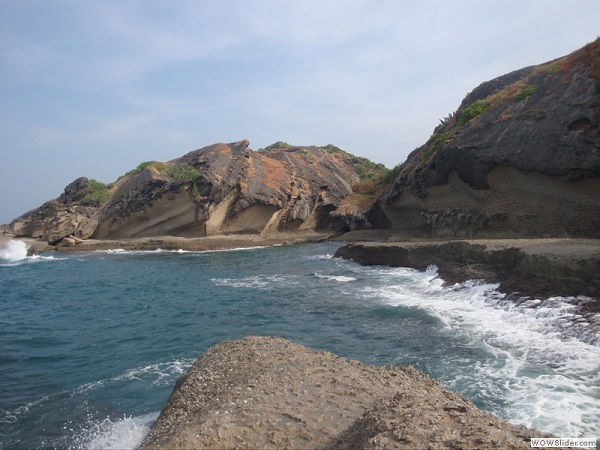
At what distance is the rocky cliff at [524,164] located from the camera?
17.7 meters

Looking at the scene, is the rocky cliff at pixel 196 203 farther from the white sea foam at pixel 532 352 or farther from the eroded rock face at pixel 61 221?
the white sea foam at pixel 532 352

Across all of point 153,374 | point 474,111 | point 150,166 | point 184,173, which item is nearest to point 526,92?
point 474,111

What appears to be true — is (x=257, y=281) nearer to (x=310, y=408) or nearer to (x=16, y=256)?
(x=310, y=408)

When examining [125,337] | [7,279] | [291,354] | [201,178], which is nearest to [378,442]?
[291,354]

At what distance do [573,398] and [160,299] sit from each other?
45.3 feet

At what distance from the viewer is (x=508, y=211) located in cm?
2128

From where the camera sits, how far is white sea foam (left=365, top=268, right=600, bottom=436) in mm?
6688

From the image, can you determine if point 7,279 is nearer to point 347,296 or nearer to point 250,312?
point 250,312

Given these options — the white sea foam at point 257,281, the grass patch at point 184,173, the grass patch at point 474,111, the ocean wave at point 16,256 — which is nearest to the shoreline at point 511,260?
the white sea foam at point 257,281

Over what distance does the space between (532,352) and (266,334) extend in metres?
6.11

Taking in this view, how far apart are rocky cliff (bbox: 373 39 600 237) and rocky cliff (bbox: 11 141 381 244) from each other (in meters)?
14.8

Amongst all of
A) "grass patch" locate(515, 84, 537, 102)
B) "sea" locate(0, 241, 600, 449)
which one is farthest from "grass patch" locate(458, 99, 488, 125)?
"sea" locate(0, 241, 600, 449)

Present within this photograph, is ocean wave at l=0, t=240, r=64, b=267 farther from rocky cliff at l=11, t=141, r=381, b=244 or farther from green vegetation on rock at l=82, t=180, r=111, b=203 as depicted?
green vegetation on rock at l=82, t=180, r=111, b=203

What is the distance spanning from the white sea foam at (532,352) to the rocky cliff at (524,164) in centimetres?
684
